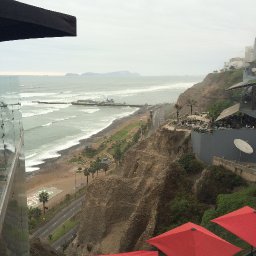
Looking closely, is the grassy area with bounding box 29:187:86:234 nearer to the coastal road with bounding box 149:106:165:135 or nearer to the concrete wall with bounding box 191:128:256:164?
the coastal road with bounding box 149:106:165:135

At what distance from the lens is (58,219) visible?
124ft

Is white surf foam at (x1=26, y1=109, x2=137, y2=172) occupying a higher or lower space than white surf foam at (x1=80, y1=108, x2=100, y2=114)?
higher

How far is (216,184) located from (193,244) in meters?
13.0

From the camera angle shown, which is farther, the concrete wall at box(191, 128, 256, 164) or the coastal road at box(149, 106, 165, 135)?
the coastal road at box(149, 106, 165, 135)

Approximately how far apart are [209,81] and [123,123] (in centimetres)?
2378

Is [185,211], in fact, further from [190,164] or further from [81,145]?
[81,145]

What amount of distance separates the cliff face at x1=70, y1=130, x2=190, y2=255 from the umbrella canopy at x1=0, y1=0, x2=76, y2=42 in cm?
1617

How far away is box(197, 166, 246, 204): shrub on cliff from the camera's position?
876 inches

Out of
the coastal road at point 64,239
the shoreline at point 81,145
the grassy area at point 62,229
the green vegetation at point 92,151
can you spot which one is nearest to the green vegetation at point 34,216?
the grassy area at point 62,229

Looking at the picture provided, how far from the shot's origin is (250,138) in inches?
1049

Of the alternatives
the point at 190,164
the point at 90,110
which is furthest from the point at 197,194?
the point at 90,110

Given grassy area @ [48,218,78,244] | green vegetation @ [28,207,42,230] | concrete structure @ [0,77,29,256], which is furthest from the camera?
green vegetation @ [28,207,42,230]

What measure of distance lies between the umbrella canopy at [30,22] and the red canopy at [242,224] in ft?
25.4

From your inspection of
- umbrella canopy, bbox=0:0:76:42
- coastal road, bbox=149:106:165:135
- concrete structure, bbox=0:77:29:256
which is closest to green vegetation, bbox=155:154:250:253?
concrete structure, bbox=0:77:29:256
